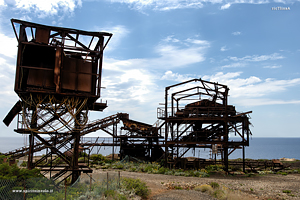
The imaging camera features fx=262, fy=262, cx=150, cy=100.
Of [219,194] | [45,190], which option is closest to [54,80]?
[45,190]

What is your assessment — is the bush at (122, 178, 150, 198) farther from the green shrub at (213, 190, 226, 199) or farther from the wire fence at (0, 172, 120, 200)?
the green shrub at (213, 190, 226, 199)

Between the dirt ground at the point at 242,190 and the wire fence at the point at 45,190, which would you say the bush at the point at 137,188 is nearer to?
the dirt ground at the point at 242,190

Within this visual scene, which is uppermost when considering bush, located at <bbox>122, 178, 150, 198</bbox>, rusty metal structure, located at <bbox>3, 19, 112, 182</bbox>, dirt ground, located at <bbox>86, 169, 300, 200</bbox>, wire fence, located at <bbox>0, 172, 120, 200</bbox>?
rusty metal structure, located at <bbox>3, 19, 112, 182</bbox>

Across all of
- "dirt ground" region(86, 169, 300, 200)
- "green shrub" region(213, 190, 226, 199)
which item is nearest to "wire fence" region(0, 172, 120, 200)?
"dirt ground" region(86, 169, 300, 200)

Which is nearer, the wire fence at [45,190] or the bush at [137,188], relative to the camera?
the wire fence at [45,190]

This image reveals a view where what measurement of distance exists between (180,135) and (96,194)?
63.4 feet

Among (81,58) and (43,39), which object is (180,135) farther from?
(43,39)

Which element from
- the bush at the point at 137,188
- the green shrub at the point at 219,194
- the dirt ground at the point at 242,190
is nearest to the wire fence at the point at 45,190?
Result: the dirt ground at the point at 242,190

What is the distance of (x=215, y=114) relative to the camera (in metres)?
33.0

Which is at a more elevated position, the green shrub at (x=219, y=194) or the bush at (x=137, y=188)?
the bush at (x=137, y=188)

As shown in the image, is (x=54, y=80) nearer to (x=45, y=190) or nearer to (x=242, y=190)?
(x=45, y=190)

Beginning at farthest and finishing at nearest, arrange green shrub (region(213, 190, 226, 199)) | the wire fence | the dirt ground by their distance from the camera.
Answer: green shrub (region(213, 190, 226, 199)) → the dirt ground → the wire fence

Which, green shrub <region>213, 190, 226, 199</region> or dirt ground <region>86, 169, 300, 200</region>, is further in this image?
green shrub <region>213, 190, 226, 199</region>

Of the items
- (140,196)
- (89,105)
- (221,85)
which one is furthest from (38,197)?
(221,85)
